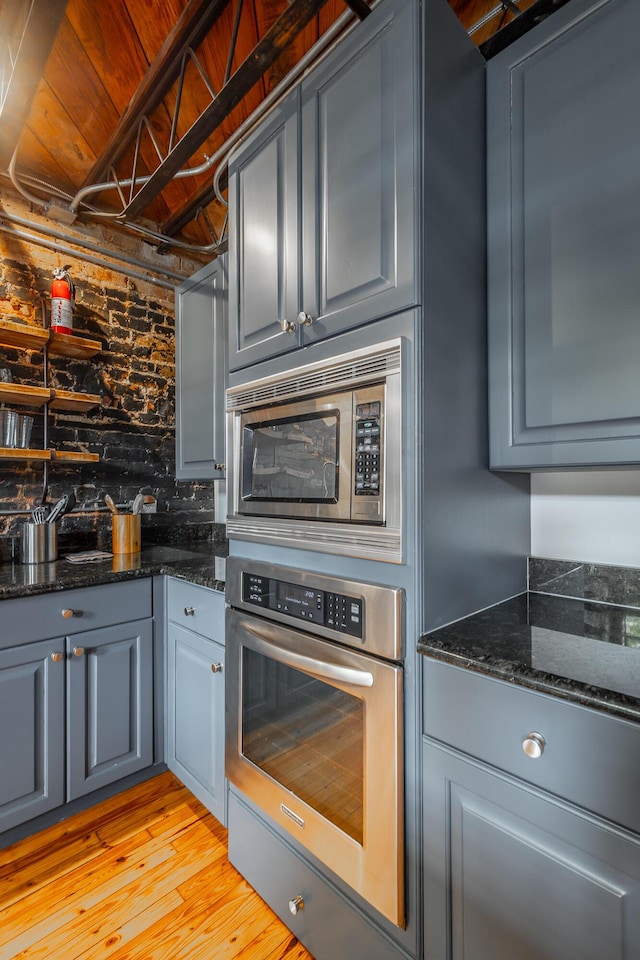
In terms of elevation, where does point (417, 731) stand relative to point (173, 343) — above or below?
below

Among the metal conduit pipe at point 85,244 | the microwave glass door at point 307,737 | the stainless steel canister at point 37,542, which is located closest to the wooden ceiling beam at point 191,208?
the metal conduit pipe at point 85,244

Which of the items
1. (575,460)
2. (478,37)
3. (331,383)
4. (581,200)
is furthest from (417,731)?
(478,37)

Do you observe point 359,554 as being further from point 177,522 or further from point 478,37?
point 177,522

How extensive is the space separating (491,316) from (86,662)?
1863 mm

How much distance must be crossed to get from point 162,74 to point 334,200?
1.07m

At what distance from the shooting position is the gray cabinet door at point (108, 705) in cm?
172

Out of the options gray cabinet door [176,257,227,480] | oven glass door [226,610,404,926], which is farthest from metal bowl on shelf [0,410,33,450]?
oven glass door [226,610,404,926]

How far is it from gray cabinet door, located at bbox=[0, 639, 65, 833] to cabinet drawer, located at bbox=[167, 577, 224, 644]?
422mm

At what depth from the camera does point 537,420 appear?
111cm

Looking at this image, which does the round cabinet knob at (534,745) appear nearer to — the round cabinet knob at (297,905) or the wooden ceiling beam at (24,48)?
the round cabinet knob at (297,905)

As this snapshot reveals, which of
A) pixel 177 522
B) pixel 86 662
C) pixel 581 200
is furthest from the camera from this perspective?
pixel 177 522

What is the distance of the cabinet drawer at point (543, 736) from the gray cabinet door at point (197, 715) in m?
0.90

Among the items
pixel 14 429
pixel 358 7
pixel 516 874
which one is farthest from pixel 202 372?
pixel 516 874

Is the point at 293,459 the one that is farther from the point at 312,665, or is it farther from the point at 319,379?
the point at 312,665
